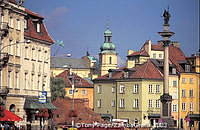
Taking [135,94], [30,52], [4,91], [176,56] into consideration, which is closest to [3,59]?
[4,91]

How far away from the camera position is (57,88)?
140875mm

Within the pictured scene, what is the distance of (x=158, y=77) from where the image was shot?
127 meters

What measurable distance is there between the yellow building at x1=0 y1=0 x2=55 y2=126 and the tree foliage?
56.0 meters

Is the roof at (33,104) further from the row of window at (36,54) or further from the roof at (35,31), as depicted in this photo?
the roof at (35,31)

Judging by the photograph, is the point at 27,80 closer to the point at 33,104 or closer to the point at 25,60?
the point at 25,60

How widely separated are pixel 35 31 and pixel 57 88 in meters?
62.6

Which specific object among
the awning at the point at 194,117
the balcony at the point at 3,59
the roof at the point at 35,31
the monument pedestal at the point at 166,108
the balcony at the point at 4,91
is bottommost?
the awning at the point at 194,117

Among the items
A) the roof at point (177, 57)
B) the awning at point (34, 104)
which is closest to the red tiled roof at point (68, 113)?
the awning at point (34, 104)

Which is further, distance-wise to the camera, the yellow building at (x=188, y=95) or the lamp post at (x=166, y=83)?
the yellow building at (x=188, y=95)

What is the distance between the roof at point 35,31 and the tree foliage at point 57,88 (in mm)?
55836

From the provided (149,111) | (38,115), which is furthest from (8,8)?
(149,111)

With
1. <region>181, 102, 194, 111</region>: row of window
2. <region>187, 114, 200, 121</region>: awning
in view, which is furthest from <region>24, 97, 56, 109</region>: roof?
<region>181, 102, 194, 111</region>: row of window

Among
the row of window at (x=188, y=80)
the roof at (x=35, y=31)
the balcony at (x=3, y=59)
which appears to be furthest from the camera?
the row of window at (x=188, y=80)

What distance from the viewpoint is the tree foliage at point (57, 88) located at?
139 m
